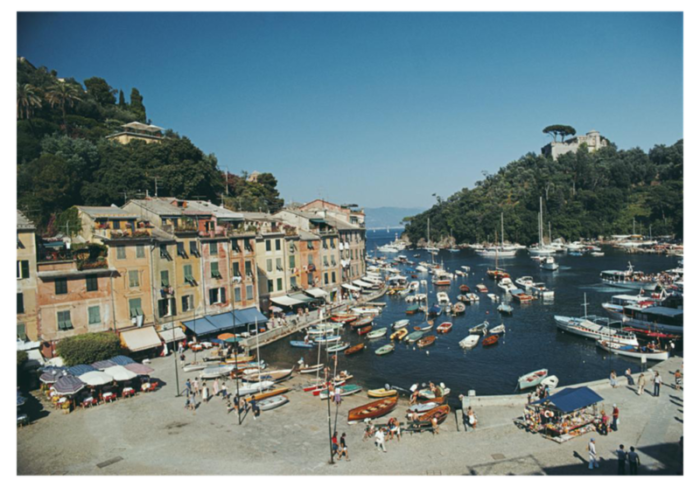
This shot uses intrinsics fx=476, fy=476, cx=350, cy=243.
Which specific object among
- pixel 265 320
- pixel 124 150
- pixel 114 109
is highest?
pixel 114 109

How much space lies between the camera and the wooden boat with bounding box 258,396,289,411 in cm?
3512

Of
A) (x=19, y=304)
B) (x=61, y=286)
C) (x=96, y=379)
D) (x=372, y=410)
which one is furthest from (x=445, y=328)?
(x=19, y=304)

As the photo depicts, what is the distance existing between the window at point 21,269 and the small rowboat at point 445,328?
45.6 metres

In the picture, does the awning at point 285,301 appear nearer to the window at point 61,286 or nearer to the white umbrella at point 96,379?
the window at point 61,286

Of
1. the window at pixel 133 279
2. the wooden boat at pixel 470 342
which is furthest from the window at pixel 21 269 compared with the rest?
the wooden boat at pixel 470 342

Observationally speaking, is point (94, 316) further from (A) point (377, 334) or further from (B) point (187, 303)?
(A) point (377, 334)

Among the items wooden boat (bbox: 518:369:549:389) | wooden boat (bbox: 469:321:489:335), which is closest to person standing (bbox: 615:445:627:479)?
wooden boat (bbox: 518:369:549:389)

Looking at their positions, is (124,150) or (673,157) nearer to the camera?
(124,150)

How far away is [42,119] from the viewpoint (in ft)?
296

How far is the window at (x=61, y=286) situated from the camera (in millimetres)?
41438
